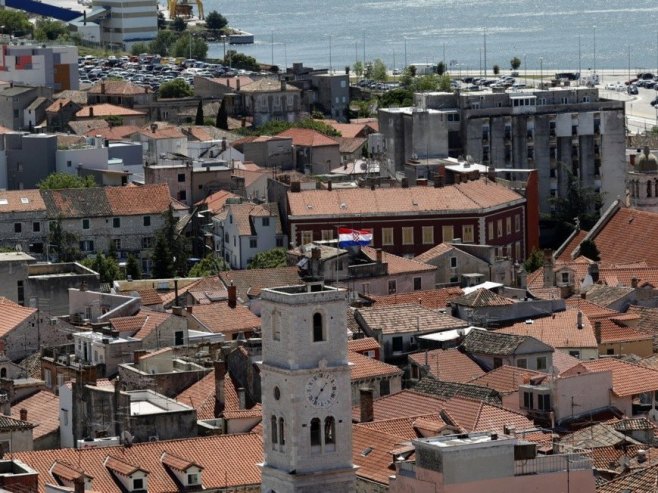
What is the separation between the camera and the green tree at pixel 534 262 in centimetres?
8056

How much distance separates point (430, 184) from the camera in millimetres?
87062

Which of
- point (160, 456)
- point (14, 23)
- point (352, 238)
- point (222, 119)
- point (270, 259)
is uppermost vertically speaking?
point (14, 23)

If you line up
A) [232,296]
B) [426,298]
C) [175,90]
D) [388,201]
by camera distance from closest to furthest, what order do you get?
[232,296] < [426,298] < [388,201] < [175,90]

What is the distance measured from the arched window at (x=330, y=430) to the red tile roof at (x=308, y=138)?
215 feet

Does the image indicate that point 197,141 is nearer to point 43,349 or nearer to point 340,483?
point 43,349

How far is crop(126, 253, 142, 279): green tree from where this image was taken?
79.4 m

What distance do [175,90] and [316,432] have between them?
92.0 meters

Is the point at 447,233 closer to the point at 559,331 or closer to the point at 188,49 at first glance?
the point at 559,331

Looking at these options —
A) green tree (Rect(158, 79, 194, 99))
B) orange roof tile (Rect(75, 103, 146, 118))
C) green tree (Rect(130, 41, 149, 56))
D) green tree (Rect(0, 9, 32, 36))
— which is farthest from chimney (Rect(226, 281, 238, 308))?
green tree (Rect(130, 41, 149, 56))

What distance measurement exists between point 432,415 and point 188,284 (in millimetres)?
23457

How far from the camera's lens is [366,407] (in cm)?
5106

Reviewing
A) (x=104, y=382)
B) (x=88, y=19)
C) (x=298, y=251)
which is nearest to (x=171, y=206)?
(x=298, y=251)

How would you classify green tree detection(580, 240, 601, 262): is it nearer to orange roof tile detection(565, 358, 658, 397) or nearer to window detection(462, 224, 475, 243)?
window detection(462, 224, 475, 243)

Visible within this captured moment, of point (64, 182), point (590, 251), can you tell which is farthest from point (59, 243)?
point (590, 251)
